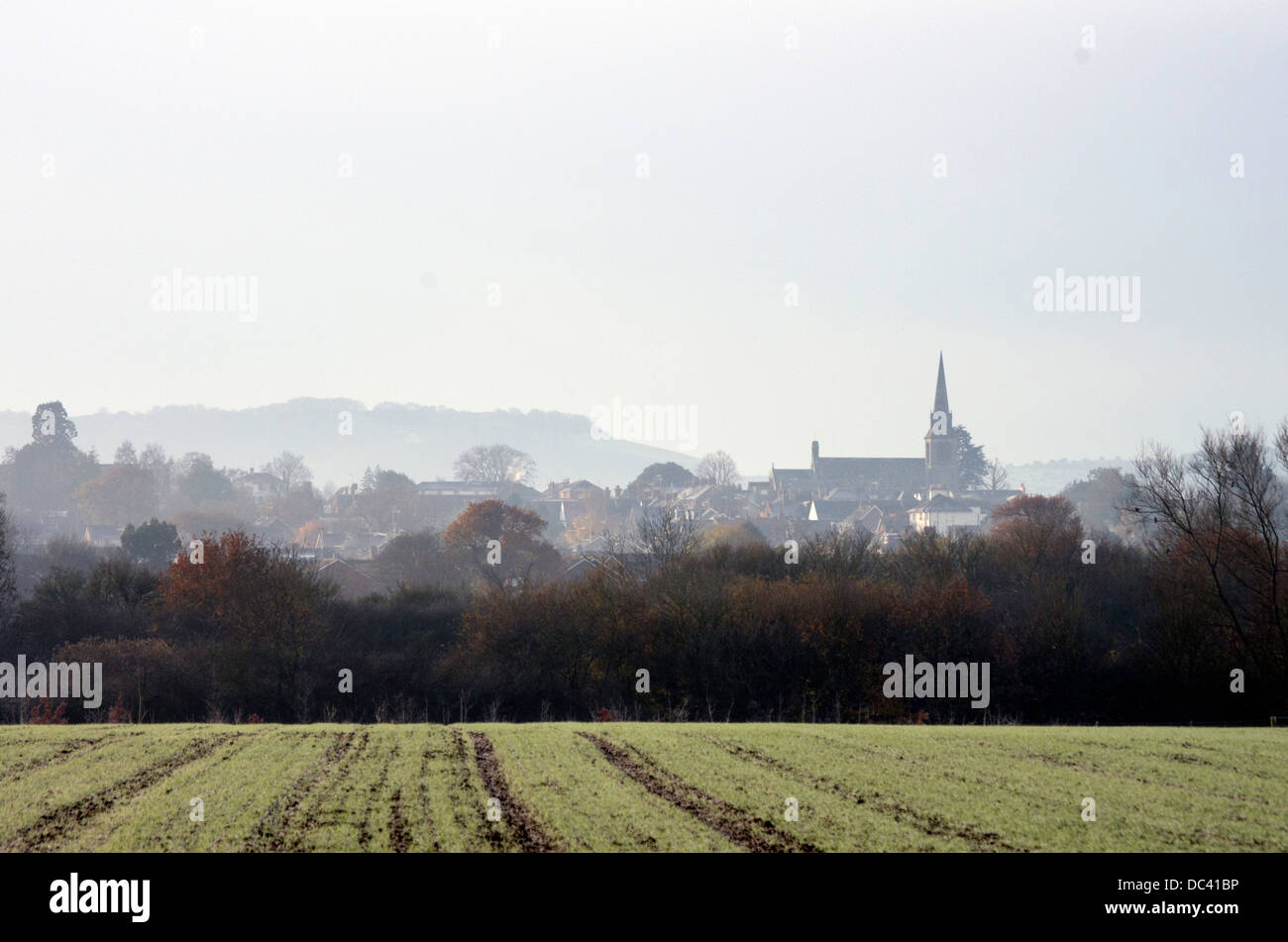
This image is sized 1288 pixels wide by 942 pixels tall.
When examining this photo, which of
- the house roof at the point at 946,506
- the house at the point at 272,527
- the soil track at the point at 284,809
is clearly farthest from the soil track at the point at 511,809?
the house roof at the point at 946,506

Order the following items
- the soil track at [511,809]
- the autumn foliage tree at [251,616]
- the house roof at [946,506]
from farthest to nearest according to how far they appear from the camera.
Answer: the house roof at [946,506] → the autumn foliage tree at [251,616] → the soil track at [511,809]

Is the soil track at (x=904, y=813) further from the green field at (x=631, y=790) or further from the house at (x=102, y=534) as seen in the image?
the house at (x=102, y=534)

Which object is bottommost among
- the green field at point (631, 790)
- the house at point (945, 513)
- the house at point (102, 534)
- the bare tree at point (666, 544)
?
the green field at point (631, 790)

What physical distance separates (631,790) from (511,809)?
95.3 inches

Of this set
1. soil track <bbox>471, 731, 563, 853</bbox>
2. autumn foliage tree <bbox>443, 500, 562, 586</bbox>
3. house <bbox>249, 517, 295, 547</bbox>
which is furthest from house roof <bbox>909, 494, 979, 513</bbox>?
soil track <bbox>471, 731, 563, 853</bbox>

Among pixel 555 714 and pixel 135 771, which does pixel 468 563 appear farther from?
pixel 135 771

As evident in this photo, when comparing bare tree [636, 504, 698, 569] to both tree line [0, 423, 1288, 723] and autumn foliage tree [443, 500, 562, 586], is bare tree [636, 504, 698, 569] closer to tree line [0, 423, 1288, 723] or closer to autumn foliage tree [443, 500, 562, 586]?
tree line [0, 423, 1288, 723]

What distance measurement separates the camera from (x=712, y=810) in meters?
16.9

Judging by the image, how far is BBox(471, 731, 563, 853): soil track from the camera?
47.7ft

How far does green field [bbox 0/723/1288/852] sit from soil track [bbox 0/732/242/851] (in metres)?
0.06

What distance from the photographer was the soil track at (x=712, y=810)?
14.8m

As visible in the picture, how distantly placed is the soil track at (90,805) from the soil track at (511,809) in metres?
5.59
